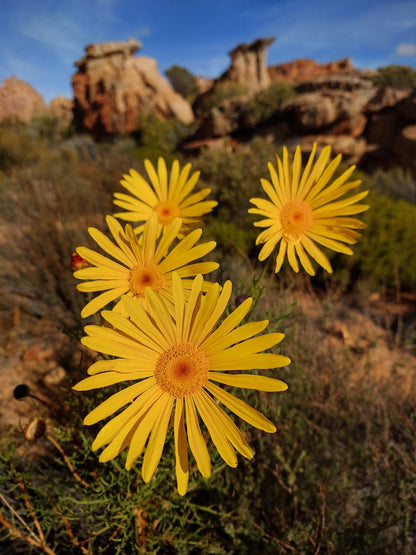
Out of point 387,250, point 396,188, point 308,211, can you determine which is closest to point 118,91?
point 396,188

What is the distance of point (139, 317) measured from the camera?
88 cm

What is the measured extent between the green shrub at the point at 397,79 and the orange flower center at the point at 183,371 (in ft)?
60.6

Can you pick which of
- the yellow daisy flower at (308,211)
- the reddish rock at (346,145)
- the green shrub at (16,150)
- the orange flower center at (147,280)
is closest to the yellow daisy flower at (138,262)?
the orange flower center at (147,280)

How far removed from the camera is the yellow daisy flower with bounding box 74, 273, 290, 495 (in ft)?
2.58

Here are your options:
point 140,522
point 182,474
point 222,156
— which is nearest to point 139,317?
point 182,474

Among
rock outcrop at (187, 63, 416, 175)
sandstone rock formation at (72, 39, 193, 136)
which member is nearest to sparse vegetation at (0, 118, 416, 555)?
rock outcrop at (187, 63, 416, 175)

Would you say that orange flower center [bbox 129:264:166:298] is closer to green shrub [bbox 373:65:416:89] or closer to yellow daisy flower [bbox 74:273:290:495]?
yellow daisy flower [bbox 74:273:290:495]

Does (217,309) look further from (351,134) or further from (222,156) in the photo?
(351,134)

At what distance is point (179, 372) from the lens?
3.08 feet

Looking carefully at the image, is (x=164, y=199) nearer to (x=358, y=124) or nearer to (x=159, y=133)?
(x=358, y=124)

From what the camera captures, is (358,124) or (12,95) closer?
(12,95)

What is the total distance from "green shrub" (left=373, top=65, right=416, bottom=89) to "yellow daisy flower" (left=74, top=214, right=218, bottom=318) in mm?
18266

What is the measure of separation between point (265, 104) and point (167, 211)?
50.9 ft

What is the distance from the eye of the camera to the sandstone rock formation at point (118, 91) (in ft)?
58.0
